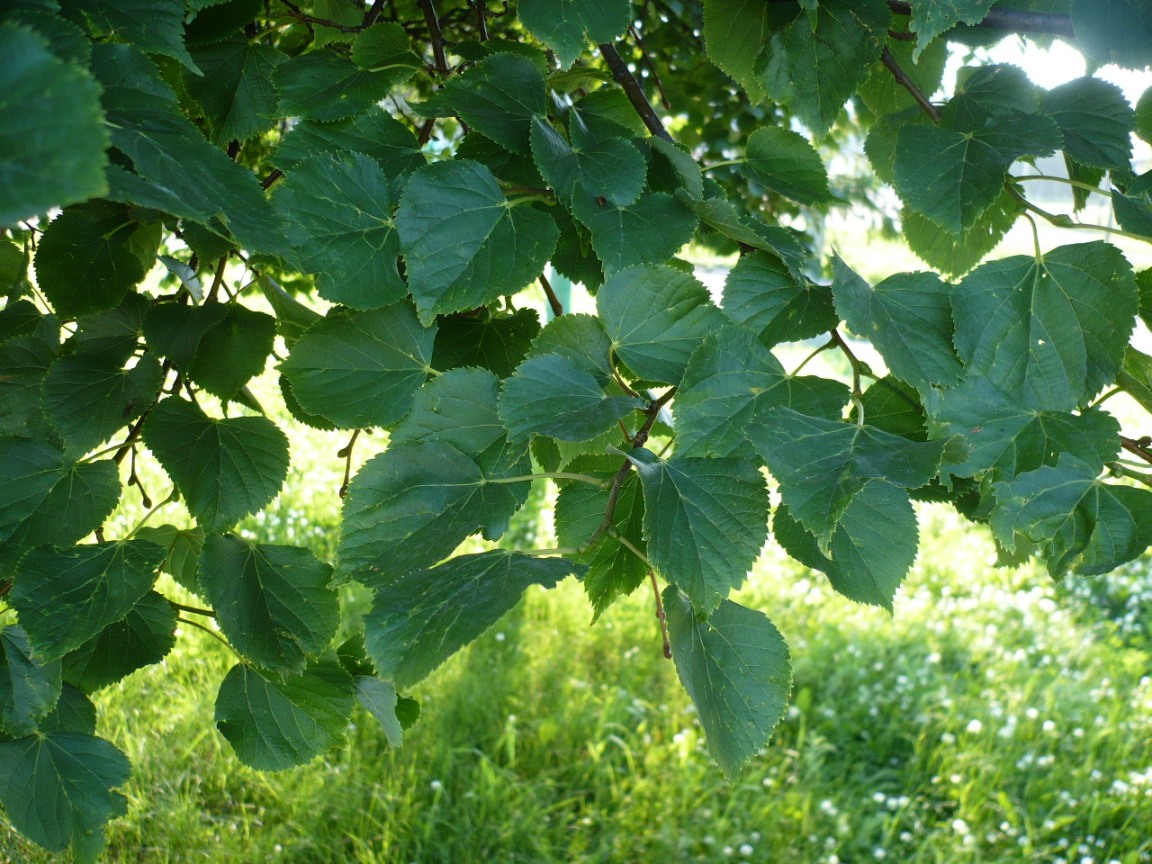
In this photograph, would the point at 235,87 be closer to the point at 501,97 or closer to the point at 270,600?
the point at 501,97

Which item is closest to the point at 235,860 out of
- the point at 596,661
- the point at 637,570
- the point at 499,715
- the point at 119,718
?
the point at 119,718

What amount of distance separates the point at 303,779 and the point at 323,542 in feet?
3.14

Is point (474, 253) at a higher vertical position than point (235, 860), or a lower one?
higher

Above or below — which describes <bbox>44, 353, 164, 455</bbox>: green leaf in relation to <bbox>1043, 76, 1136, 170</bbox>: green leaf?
below

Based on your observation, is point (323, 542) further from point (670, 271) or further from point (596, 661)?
point (670, 271)

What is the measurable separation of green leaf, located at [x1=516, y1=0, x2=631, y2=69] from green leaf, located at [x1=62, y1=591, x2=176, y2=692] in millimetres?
549

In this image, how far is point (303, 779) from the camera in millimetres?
2061

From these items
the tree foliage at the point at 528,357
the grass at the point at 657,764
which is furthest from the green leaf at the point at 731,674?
the grass at the point at 657,764

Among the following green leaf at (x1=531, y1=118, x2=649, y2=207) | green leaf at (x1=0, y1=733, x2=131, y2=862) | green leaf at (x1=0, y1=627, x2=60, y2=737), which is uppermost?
green leaf at (x1=531, y1=118, x2=649, y2=207)

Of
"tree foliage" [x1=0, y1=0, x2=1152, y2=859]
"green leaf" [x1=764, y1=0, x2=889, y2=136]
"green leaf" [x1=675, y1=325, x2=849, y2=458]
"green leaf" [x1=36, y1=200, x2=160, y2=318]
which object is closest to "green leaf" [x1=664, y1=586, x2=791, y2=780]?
"tree foliage" [x1=0, y1=0, x2=1152, y2=859]

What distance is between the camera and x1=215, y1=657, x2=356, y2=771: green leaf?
88cm

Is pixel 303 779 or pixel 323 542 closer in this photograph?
pixel 303 779

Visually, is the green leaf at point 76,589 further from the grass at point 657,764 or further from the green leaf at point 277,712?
the grass at point 657,764

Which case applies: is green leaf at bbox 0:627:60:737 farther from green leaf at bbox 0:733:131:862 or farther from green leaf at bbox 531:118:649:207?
green leaf at bbox 531:118:649:207
